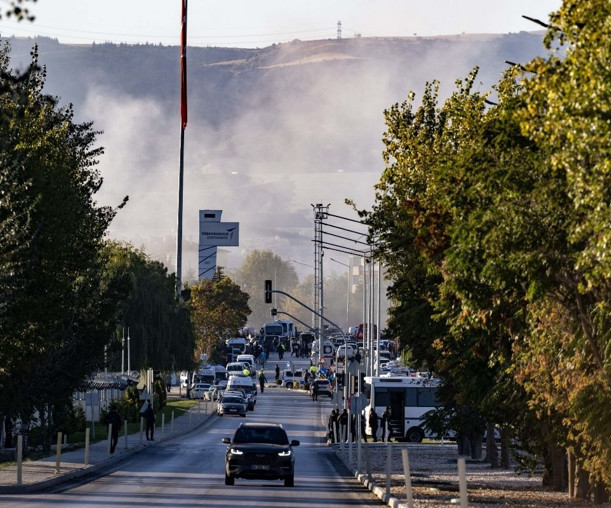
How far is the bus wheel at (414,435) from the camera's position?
75.6 metres

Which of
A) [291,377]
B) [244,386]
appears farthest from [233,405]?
[291,377]

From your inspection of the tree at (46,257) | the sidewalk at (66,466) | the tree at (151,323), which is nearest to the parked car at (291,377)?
the tree at (151,323)

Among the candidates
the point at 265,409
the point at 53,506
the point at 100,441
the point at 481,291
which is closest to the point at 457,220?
the point at 481,291

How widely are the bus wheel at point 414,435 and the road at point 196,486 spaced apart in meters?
11.0

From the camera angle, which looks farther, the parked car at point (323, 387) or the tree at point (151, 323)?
the parked car at point (323, 387)

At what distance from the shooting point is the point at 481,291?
23406 mm

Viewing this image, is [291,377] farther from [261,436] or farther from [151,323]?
[261,436]

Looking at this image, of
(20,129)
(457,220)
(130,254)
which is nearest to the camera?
(457,220)

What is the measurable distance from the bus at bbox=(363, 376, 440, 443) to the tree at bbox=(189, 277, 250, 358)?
90339 millimetres

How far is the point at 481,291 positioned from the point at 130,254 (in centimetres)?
7294

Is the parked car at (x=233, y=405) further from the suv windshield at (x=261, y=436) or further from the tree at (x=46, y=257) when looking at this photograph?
the suv windshield at (x=261, y=436)

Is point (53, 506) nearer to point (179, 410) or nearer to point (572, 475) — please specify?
point (572, 475)

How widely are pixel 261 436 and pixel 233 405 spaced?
2241 inches

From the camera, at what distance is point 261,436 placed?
125 ft
